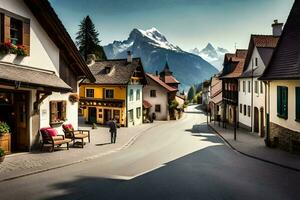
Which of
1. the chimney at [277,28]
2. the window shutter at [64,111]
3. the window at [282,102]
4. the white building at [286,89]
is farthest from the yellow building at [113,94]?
the window at [282,102]

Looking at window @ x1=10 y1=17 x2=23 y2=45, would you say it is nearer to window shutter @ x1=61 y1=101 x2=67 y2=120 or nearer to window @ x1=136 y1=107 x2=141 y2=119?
window shutter @ x1=61 y1=101 x2=67 y2=120

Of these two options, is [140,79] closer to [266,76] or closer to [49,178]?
[266,76]

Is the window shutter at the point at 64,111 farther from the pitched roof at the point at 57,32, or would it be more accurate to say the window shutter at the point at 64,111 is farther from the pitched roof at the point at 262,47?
the pitched roof at the point at 262,47

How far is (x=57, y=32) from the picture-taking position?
1716cm

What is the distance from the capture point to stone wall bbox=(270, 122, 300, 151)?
17.3 m

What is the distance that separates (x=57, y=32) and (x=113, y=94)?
19308 millimetres

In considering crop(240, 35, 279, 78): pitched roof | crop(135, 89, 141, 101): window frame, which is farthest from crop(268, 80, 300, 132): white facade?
crop(135, 89, 141, 101): window frame

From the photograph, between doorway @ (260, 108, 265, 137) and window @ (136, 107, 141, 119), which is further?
window @ (136, 107, 141, 119)

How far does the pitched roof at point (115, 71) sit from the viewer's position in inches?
1425

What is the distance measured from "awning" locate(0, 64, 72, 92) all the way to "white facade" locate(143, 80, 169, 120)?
3292 centimetres

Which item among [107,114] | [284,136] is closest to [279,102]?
[284,136]

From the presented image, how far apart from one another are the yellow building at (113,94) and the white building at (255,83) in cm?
1381

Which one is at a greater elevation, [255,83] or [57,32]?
[57,32]

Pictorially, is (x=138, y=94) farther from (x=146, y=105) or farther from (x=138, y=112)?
(x=146, y=105)
